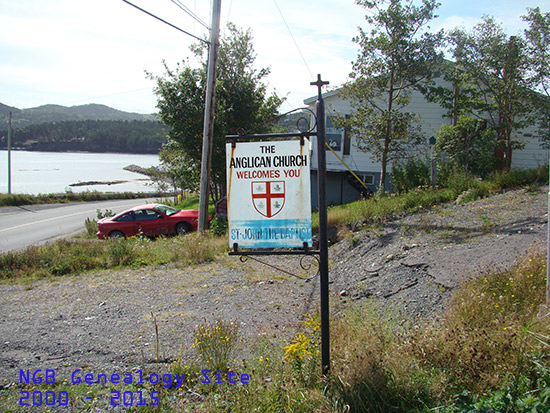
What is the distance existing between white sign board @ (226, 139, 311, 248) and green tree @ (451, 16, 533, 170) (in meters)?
12.6

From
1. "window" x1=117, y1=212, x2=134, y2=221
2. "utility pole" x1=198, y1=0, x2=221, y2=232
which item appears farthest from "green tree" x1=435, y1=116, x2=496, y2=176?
"window" x1=117, y1=212, x2=134, y2=221

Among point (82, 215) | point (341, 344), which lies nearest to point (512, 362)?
point (341, 344)

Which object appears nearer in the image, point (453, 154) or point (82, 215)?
point (453, 154)

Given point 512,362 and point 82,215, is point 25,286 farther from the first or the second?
point 82,215

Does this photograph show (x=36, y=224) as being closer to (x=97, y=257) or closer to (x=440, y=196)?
(x=97, y=257)

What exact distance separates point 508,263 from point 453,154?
9.97 metres

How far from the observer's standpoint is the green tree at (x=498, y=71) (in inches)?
534

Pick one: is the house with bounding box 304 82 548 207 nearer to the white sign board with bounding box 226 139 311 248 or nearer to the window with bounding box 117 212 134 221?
the window with bounding box 117 212 134 221

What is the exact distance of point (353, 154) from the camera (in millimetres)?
20219

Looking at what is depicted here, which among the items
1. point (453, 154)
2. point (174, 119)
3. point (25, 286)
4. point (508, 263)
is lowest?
point (25, 286)

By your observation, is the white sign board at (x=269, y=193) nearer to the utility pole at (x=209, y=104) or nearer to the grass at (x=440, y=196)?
the grass at (x=440, y=196)

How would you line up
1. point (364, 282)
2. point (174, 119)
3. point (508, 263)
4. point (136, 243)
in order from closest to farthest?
1. point (508, 263)
2. point (364, 282)
3. point (136, 243)
4. point (174, 119)

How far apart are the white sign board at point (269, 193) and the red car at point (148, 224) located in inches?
498

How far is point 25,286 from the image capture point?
9.41 meters
